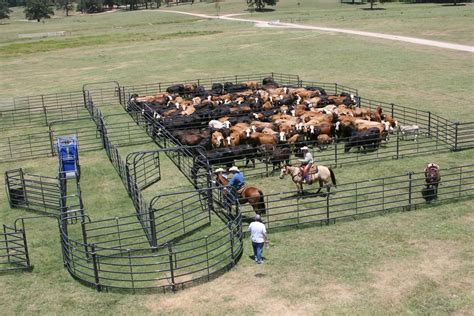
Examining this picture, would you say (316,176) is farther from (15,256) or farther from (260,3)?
(260,3)

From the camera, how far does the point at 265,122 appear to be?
23547 millimetres

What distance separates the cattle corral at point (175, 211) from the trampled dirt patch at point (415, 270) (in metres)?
2.19

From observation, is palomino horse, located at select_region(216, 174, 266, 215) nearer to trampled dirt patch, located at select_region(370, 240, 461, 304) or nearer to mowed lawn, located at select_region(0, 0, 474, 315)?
mowed lawn, located at select_region(0, 0, 474, 315)

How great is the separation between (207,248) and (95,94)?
2594 centimetres

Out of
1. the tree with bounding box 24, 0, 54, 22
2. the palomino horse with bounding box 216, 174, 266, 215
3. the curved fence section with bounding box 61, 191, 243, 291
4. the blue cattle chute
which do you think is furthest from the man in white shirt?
the tree with bounding box 24, 0, 54, 22

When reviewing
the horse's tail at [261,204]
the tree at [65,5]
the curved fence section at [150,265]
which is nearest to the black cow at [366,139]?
the horse's tail at [261,204]

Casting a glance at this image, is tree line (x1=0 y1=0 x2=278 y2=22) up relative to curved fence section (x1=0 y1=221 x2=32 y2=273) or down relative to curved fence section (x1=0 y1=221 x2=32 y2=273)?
up

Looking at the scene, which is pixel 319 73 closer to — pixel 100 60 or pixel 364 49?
pixel 364 49

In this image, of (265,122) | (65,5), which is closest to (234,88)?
(265,122)

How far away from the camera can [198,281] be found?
11758 mm

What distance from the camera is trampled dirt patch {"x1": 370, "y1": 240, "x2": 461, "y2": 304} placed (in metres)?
10.9

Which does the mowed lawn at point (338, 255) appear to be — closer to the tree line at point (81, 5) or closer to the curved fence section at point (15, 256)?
the curved fence section at point (15, 256)

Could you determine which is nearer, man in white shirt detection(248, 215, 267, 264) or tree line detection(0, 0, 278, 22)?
man in white shirt detection(248, 215, 267, 264)

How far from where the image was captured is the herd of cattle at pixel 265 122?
67.2 feet
